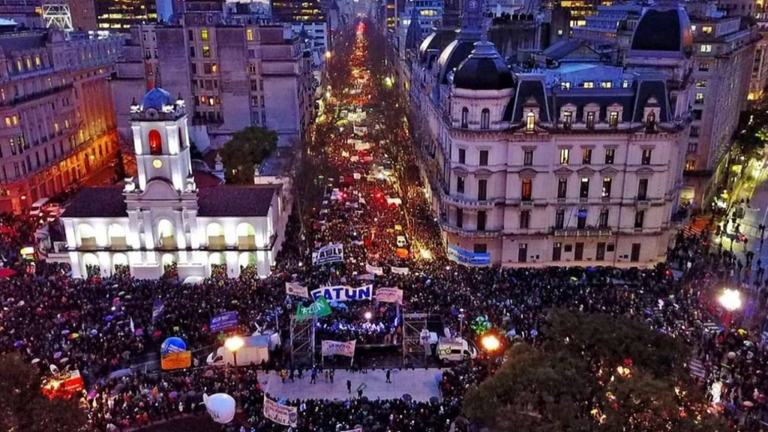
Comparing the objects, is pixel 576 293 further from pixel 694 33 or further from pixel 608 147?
pixel 694 33

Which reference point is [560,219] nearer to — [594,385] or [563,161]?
[563,161]

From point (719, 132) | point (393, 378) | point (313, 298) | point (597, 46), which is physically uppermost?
point (597, 46)

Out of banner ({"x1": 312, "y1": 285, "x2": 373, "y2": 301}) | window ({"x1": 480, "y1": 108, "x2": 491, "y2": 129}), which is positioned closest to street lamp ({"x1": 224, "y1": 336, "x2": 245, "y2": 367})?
banner ({"x1": 312, "y1": 285, "x2": 373, "y2": 301})

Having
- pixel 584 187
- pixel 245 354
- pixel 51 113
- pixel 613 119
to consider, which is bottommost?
pixel 245 354

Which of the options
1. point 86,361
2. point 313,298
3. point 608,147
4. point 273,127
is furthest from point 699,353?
point 273,127

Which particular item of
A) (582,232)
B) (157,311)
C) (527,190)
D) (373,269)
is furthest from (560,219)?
(157,311)

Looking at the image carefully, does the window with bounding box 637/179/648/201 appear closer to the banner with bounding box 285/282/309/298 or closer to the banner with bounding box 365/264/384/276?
the banner with bounding box 365/264/384/276

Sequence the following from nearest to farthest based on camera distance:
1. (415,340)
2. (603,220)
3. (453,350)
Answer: (453,350) < (415,340) < (603,220)
